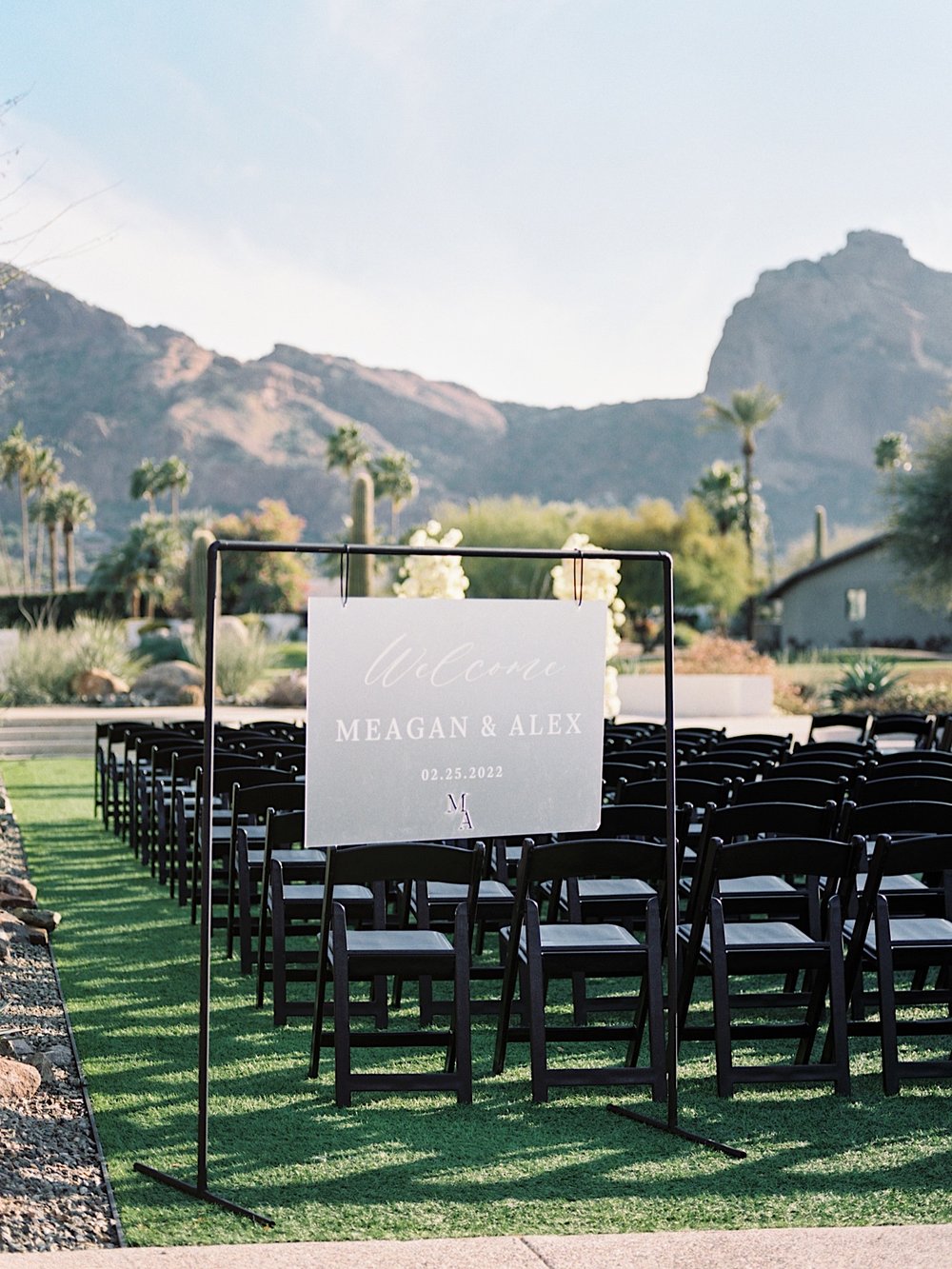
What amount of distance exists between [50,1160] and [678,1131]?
1.95 metres

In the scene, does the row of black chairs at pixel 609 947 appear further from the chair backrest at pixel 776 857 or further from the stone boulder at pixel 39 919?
the stone boulder at pixel 39 919

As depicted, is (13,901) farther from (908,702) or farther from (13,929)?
(908,702)

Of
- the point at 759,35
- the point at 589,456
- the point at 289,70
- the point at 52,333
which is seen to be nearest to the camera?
the point at 759,35

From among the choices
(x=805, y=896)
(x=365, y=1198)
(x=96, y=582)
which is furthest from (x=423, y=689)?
(x=96, y=582)

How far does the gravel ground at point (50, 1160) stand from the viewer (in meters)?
3.77

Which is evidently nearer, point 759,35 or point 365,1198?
point 365,1198

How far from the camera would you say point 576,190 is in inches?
6378

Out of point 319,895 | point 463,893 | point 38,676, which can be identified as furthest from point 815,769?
point 38,676

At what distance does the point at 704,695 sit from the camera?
23.9m

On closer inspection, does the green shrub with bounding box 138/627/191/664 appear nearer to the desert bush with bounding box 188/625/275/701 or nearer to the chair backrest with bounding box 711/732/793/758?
the desert bush with bounding box 188/625/275/701

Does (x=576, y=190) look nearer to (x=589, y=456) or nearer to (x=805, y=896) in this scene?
(x=589, y=456)

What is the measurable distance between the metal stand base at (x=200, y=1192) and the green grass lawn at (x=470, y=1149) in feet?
0.09

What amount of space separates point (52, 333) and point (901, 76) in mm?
160751

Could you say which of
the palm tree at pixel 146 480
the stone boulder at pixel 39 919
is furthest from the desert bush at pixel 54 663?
the palm tree at pixel 146 480
